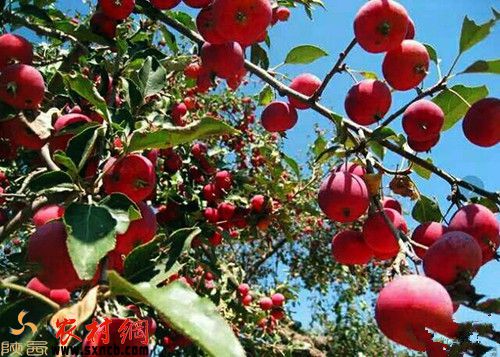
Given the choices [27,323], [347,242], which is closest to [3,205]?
[27,323]

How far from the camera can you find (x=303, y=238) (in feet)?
27.7

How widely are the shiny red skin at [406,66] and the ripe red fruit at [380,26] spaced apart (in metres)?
0.03

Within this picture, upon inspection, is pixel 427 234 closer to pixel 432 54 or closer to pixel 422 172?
pixel 422 172

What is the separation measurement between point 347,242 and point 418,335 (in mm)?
644

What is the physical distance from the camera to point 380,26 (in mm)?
1714

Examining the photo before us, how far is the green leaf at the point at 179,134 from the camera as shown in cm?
115

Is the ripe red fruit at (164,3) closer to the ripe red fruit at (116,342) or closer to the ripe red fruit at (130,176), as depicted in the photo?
the ripe red fruit at (130,176)

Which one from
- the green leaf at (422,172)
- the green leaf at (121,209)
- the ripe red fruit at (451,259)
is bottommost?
the green leaf at (121,209)

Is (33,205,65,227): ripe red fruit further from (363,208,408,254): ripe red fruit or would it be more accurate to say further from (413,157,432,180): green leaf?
(413,157,432,180): green leaf

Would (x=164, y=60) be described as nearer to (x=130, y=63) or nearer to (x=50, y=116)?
(x=130, y=63)

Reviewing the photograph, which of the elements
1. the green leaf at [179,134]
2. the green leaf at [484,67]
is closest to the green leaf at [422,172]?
the green leaf at [484,67]

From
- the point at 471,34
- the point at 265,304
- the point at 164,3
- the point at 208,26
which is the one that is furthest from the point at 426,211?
the point at 265,304

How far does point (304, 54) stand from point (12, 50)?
48.1 inches

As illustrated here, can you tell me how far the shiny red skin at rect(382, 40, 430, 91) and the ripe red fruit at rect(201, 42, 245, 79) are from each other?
1.81 ft
